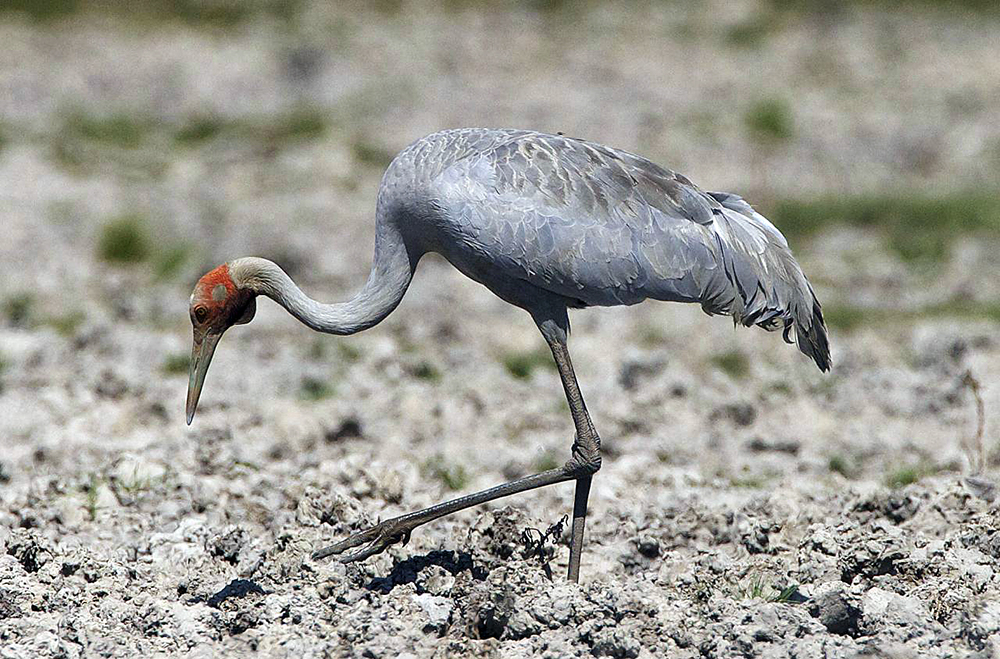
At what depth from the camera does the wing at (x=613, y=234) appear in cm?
619

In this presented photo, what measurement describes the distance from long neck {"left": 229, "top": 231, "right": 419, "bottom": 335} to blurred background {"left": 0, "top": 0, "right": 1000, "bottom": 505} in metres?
1.80

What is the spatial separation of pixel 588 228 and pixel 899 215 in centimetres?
893

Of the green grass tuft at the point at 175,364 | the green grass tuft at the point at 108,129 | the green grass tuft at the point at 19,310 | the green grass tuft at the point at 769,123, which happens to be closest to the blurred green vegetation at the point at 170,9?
the green grass tuft at the point at 108,129

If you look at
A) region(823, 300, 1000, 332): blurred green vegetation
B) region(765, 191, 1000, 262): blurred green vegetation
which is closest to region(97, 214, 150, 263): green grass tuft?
region(823, 300, 1000, 332): blurred green vegetation

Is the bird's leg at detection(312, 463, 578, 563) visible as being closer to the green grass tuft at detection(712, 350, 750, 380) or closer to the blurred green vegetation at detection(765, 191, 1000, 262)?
the green grass tuft at detection(712, 350, 750, 380)

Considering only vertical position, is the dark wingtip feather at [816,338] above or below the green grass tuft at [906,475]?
above

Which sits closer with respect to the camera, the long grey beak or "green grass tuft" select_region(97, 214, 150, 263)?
the long grey beak

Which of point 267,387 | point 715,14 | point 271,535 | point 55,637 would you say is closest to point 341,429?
point 267,387

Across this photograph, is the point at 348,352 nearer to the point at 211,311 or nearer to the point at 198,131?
the point at 211,311

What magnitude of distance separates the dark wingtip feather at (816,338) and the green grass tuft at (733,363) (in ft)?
11.8

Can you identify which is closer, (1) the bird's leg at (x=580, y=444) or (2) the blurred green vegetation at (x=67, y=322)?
(1) the bird's leg at (x=580, y=444)

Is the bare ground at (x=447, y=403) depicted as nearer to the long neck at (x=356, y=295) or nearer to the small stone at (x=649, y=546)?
the small stone at (x=649, y=546)

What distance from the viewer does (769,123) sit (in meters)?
16.8

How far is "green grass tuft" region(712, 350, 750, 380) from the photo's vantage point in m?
10.5
